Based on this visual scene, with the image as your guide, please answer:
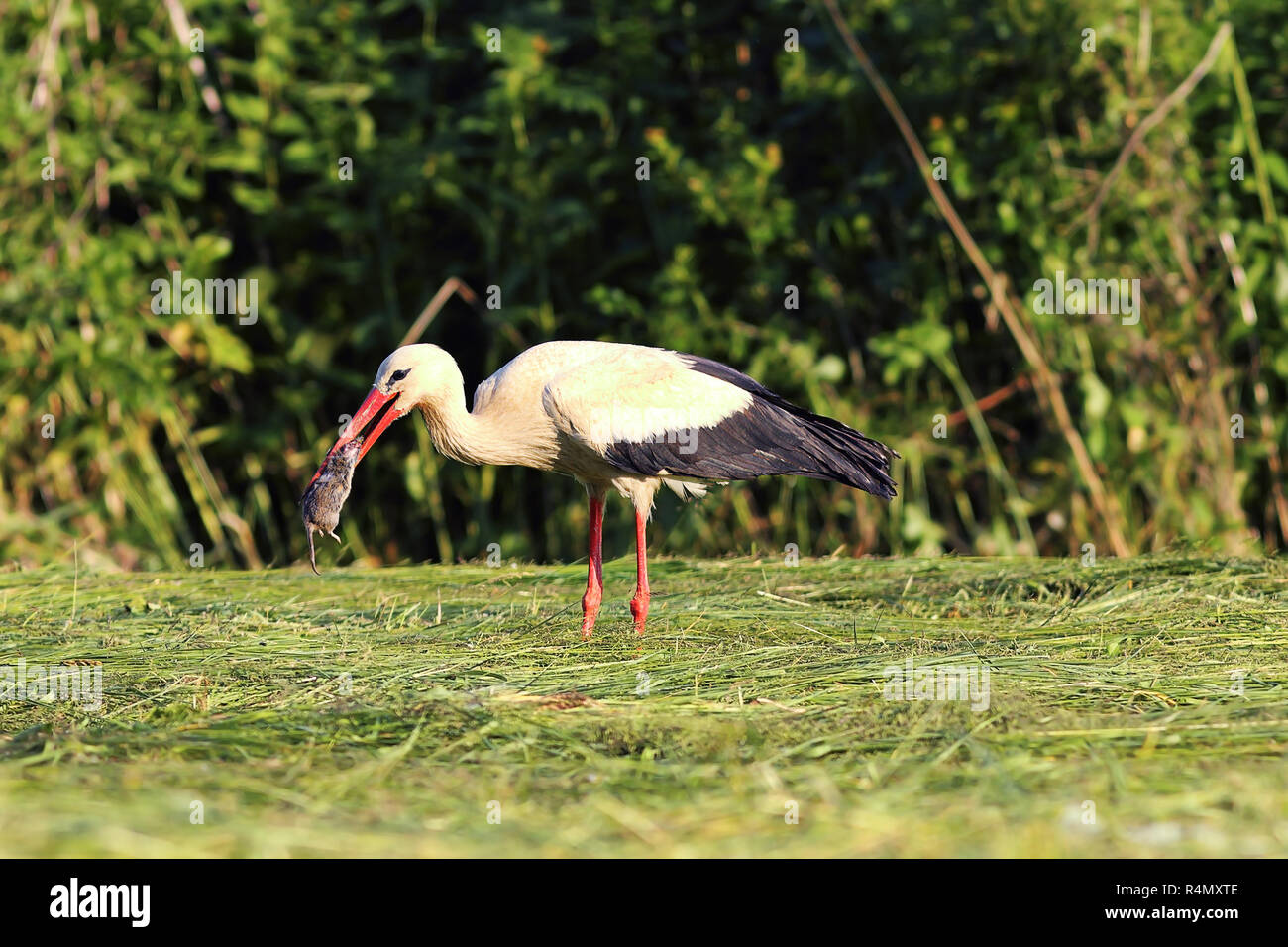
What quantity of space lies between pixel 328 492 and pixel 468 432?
0.52 metres

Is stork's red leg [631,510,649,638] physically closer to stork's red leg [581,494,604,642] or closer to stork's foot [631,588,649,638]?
stork's foot [631,588,649,638]

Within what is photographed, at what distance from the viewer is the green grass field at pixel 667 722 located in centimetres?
253

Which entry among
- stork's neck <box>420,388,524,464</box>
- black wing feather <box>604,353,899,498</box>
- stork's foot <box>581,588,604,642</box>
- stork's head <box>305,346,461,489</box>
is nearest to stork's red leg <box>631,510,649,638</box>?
stork's foot <box>581,588,604,642</box>

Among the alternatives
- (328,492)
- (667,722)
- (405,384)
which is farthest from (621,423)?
(667,722)

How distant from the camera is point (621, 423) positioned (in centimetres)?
498

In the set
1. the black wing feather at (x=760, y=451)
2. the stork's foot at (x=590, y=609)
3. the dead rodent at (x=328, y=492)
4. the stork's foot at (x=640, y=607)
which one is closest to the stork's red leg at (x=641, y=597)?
the stork's foot at (x=640, y=607)

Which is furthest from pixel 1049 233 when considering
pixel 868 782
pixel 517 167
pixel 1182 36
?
pixel 868 782

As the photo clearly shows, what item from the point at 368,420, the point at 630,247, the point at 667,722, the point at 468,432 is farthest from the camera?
the point at 630,247

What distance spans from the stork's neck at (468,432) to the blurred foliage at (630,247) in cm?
203

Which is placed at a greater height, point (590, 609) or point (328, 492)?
point (328, 492)

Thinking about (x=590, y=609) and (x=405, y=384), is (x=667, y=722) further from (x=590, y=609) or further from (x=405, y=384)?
(x=405, y=384)

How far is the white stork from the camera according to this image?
500 cm

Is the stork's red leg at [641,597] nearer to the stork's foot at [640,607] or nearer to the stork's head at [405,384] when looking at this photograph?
the stork's foot at [640,607]

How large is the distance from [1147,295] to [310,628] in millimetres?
4216
